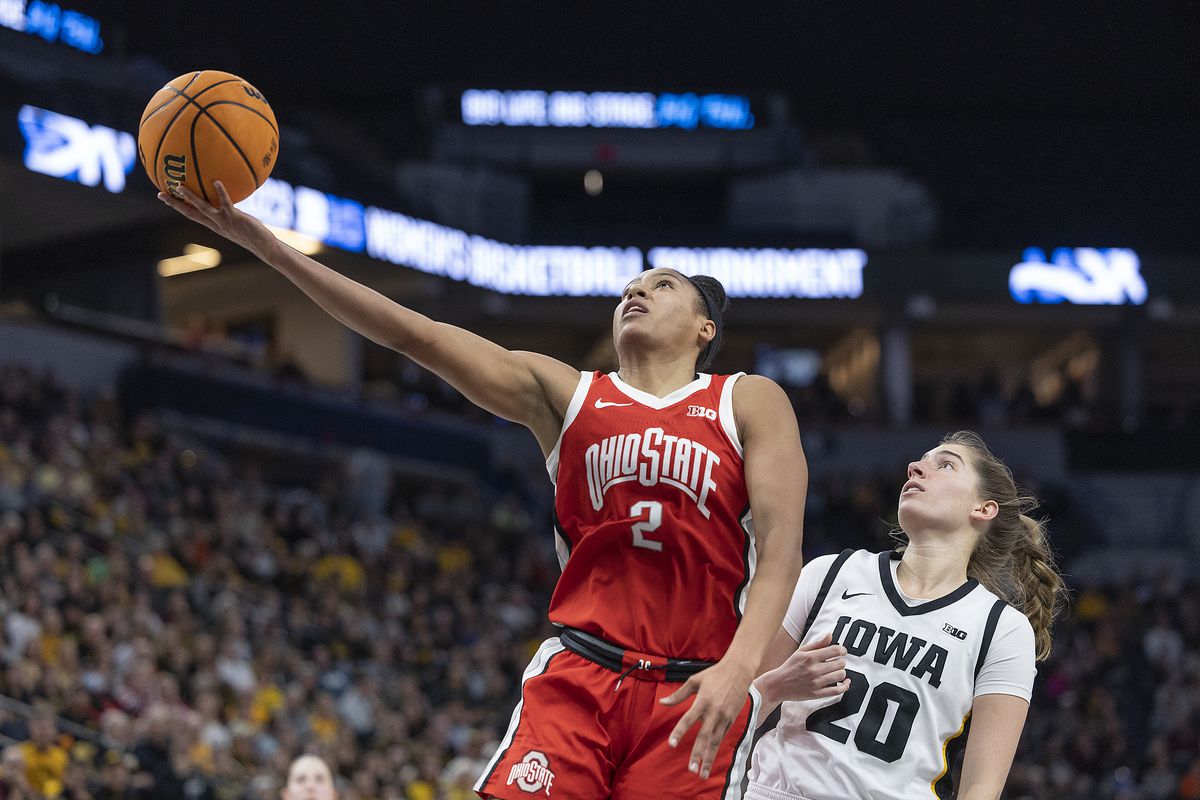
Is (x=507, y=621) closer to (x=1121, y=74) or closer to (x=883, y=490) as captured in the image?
(x=883, y=490)

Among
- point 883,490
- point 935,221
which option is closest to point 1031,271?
point 935,221

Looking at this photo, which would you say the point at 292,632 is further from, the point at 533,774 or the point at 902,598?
the point at 533,774

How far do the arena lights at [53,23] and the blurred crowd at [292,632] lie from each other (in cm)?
726

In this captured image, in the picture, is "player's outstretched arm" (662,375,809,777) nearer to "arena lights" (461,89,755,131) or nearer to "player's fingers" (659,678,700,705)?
"player's fingers" (659,678,700,705)

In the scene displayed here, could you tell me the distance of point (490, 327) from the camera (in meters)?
31.2

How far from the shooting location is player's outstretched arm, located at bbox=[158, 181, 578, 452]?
3684 mm

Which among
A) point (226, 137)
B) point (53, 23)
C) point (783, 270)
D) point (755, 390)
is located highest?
point (53, 23)

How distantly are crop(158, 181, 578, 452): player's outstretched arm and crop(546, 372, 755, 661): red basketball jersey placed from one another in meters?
0.14

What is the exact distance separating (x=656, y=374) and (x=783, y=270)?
24.5 metres

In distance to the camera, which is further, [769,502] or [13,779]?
[13,779]

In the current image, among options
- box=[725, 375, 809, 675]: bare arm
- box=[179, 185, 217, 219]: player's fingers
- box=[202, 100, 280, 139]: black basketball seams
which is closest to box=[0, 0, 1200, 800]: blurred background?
box=[202, 100, 280, 139]: black basketball seams

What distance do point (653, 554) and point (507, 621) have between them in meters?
15.9

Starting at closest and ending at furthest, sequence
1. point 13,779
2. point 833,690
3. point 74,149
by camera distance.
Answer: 1. point 833,690
2. point 13,779
3. point 74,149

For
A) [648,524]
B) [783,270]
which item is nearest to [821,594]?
[648,524]
